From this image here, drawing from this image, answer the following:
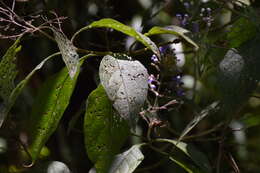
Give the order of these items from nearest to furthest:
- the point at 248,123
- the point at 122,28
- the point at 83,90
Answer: the point at 122,28 → the point at 248,123 → the point at 83,90

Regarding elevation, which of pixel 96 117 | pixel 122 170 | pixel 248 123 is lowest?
pixel 248 123

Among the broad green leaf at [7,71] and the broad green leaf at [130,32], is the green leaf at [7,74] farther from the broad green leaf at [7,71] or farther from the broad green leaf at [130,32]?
the broad green leaf at [130,32]

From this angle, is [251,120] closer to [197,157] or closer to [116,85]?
[197,157]

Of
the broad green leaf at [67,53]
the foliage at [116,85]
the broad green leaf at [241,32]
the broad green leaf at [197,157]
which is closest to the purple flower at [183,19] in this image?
the foliage at [116,85]

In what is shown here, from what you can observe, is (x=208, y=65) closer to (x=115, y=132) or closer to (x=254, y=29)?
(x=254, y=29)

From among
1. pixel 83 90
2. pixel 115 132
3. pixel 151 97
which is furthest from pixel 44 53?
pixel 115 132
